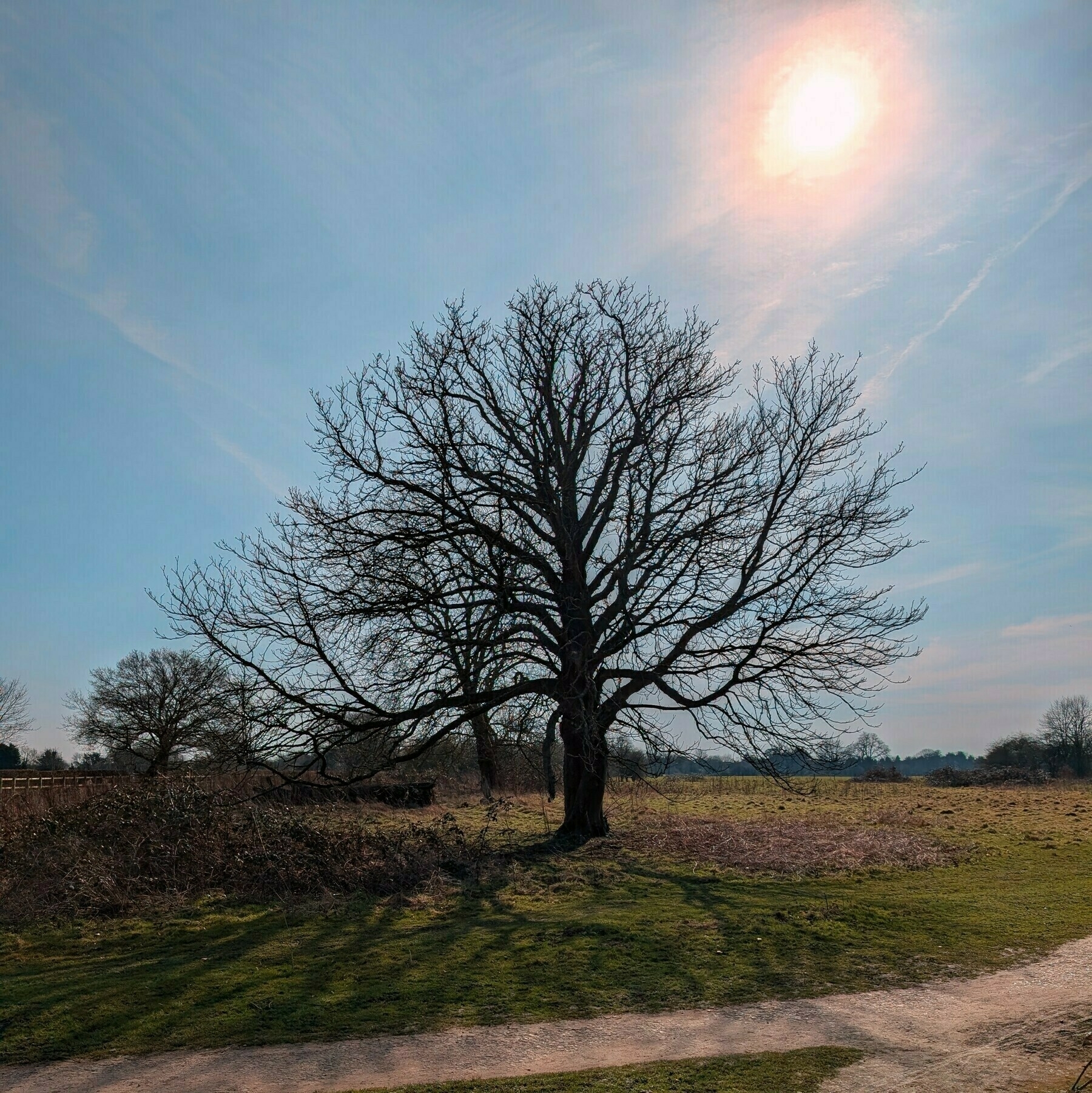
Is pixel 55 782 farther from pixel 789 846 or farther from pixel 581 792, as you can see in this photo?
pixel 789 846

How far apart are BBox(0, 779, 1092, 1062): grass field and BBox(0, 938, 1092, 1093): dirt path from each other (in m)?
0.32

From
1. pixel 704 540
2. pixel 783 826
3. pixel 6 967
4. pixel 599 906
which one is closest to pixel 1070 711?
pixel 783 826

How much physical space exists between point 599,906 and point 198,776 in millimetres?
8210

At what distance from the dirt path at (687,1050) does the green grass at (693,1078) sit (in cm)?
14

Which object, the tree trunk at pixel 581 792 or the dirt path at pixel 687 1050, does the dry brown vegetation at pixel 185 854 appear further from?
the dirt path at pixel 687 1050

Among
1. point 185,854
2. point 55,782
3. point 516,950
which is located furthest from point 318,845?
point 55,782

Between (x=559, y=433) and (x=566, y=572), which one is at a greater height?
(x=559, y=433)

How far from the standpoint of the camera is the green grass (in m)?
5.75

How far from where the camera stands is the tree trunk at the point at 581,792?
17.5 m

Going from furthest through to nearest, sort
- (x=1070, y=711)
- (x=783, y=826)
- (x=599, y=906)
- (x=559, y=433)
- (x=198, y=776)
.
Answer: (x=1070, y=711)
(x=783, y=826)
(x=559, y=433)
(x=198, y=776)
(x=599, y=906)

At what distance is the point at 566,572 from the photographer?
17766 millimetres

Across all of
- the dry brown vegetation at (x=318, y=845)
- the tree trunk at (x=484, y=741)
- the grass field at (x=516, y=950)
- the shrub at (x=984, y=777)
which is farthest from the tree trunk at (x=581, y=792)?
the shrub at (x=984, y=777)

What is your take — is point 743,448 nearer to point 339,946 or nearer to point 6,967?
point 339,946

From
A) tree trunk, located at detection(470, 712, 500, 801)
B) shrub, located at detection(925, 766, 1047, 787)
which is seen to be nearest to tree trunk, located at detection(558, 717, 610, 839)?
tree trunk, located at detection(470, 712, 500, 801)
